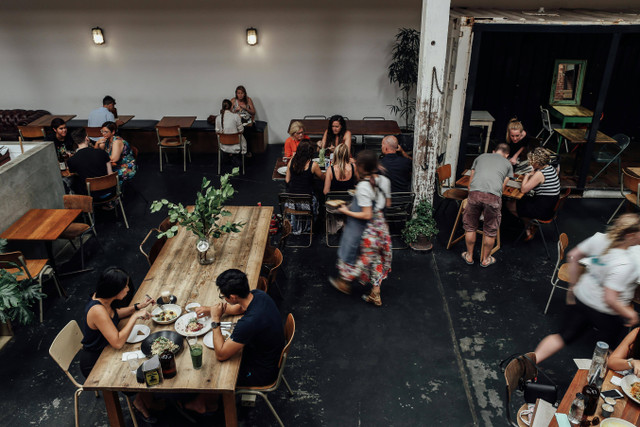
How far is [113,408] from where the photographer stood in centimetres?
354

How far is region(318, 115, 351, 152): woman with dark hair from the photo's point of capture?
23.4ft

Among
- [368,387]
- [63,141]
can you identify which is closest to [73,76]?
[63,141]

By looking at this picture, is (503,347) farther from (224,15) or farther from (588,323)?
(224,15)

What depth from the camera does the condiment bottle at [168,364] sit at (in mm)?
3223

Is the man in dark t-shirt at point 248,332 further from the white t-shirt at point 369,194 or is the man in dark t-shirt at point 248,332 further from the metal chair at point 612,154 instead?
the metal chair at point 612,154

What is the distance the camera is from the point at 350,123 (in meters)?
9.41

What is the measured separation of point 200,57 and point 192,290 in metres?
7.03

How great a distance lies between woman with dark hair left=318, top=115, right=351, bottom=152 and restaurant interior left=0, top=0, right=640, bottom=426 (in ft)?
4.05

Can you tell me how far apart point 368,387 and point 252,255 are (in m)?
1.58

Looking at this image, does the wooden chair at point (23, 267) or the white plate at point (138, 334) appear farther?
the wooden chair at point (23, 267)

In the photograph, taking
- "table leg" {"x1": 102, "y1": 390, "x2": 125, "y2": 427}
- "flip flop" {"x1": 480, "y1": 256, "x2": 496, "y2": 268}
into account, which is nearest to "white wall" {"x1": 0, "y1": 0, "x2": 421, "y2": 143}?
"flip flop" {"x1": 480, "y1": 256, "x2": 496, "y2": 268}

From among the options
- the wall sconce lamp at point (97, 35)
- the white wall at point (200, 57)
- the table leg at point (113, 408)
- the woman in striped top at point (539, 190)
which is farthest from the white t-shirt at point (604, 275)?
the wall sconce lamp at point (97, 35)

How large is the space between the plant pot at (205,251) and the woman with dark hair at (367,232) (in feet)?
4.16

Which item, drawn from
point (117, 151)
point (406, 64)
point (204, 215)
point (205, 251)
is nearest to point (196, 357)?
point (205, 251)
